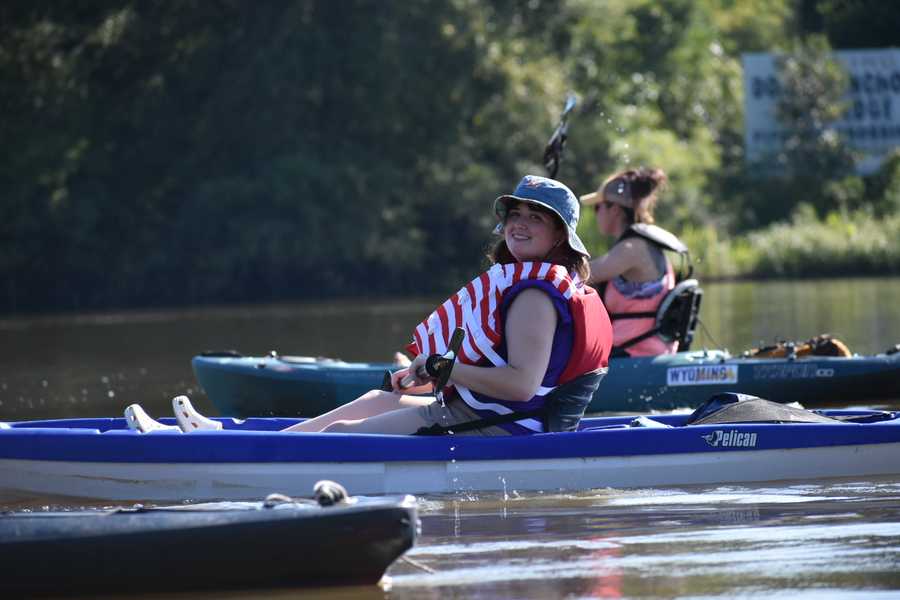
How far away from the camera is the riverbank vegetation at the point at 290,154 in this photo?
2588cm

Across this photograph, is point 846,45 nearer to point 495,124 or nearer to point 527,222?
point 495,124

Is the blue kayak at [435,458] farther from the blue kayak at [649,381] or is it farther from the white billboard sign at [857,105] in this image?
the white billboard sign at [857,105]

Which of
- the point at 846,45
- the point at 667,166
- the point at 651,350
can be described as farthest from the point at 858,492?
Answer: the point at 846,45

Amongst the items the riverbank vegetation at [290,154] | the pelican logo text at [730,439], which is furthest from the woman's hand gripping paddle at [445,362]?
the riverbank vegetation at [290,154]

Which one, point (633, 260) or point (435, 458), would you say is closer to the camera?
point (435, 458)

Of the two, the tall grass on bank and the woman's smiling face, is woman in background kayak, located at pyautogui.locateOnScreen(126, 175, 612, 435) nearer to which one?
the woman's smiling face

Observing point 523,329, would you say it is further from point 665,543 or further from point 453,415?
point 665,543

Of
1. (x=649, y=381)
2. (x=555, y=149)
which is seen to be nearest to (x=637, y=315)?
(x=649, y=381)

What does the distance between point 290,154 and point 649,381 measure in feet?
60.5

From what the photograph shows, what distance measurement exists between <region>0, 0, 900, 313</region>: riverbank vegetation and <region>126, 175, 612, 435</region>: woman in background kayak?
65.3 feet

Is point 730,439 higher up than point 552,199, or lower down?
lower down

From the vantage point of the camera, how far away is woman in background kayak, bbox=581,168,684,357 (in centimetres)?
909

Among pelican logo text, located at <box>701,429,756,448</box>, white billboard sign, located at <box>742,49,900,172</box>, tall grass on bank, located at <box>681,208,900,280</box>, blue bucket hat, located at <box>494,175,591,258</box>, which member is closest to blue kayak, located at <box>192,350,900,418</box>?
pelican logo text, located at <box>701,429,756,448</box>

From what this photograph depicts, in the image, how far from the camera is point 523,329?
19.1ft
